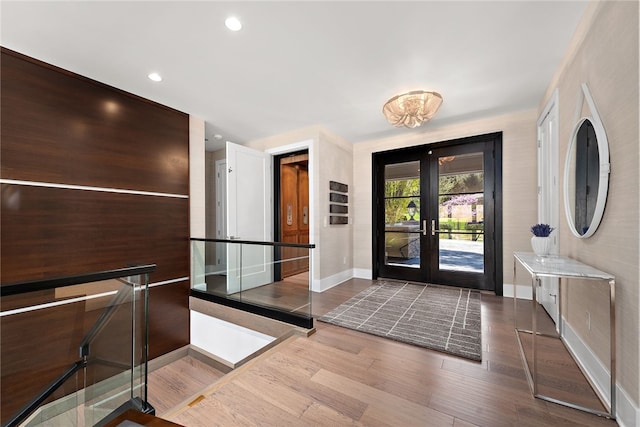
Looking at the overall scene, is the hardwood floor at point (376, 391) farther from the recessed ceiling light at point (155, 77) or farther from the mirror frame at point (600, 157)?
the recessed ceiling light at point (155, 77)

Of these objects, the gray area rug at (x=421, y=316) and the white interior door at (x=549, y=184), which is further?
the white interior door at (x=549, y=184)

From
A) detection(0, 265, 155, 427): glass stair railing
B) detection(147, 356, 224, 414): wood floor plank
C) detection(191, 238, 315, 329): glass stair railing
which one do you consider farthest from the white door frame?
detection(0, 265, 155, 427): glass stair railing

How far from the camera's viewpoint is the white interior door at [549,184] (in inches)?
103

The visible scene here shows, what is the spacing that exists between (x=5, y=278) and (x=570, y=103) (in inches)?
206

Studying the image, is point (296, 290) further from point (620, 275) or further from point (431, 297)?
point (620, 275)

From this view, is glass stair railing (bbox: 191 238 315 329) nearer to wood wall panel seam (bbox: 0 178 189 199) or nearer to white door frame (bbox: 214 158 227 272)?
wood wall panel seam (bbox: 0 178 189 199)

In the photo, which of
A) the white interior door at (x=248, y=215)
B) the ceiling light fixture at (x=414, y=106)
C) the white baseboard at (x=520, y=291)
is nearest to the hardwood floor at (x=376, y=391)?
the white interior door at (x=248, y=215)

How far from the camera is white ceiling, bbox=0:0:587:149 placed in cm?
179

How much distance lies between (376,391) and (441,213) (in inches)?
128

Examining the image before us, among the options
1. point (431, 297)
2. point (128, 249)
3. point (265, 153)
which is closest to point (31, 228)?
point (128, 249)

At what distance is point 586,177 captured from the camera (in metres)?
1.86

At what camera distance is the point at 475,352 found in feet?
6.91

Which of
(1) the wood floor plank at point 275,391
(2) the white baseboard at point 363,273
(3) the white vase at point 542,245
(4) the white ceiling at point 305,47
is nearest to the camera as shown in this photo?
(1) the wood floor plank at point 275,391

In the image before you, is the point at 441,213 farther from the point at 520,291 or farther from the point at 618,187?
the point at 618,187
